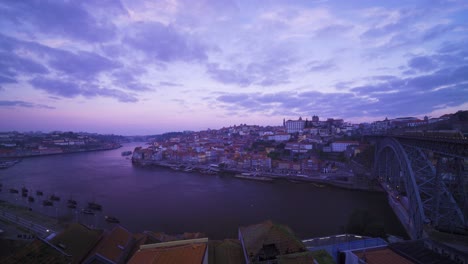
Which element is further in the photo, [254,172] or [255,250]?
[254,172]

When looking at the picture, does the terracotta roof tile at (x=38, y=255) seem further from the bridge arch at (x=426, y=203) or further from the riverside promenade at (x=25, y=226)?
the bridge arch at (x=426, y=203)

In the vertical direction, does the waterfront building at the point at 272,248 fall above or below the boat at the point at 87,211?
above

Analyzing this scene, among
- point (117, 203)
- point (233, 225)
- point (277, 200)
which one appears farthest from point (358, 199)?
point (117, 203)

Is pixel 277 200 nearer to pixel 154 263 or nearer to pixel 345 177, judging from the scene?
pixel 345 177

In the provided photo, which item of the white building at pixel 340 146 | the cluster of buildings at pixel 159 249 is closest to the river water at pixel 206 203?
the cluster of buildings at pixel 159 249

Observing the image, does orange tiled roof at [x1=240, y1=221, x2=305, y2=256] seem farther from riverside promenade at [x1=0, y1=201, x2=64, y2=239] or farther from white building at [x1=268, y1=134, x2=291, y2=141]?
white building at [x1=268, y1=134, x2=291, y2=141]
